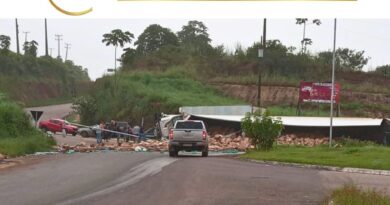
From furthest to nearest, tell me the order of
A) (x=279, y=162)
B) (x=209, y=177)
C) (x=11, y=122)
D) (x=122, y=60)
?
(x=122, y=60), (x=11, y=122), (x=279, y=162), (x=209, y=177)

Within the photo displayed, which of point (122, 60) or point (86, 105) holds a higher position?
point (122, 60)

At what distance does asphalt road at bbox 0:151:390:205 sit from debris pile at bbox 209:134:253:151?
16661 mm

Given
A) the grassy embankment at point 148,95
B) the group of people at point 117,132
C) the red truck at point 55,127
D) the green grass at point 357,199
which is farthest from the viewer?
the grassy embankment at point 148,95

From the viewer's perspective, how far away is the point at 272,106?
67.0 metres

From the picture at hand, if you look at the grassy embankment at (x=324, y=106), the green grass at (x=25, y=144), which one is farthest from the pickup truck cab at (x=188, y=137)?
the grassy embankment at (x=324, y=106)

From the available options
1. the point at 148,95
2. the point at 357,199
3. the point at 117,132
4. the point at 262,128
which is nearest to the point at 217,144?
the point at 117,132

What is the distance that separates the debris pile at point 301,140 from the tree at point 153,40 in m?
54.4

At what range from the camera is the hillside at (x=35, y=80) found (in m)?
87.8

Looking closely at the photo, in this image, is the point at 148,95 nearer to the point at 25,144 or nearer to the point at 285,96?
the point at 285,96

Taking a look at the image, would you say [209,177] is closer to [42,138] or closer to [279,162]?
[279,162]

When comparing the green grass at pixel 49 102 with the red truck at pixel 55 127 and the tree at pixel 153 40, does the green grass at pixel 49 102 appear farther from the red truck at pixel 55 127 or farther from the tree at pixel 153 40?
the red truck at pixel 55 127

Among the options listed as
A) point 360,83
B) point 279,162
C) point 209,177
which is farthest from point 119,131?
point 360,83

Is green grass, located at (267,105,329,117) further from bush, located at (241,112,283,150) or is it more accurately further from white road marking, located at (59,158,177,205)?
white road marking, located at (59,158,177,205)

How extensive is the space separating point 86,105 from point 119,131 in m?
22.9
